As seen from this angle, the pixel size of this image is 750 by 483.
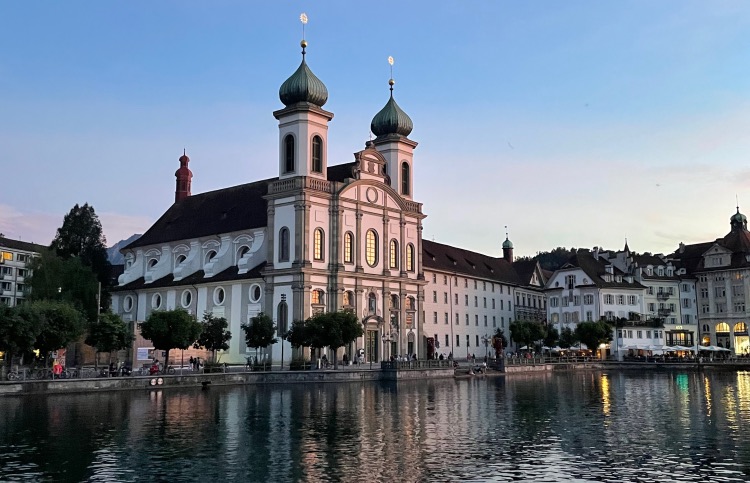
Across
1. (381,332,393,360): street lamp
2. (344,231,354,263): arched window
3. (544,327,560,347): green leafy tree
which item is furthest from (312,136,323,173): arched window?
(544,327,560,347): green leafy tree

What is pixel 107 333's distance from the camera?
62062 mm

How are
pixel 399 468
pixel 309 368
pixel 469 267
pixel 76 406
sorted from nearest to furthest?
pixel 399 468
pixel 76 406
pixel 309 368
pixel 469 267

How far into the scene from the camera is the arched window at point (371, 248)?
84.3m

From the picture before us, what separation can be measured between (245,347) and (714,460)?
6172 cm

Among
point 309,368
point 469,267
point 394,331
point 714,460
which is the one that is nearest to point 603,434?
point 714,460

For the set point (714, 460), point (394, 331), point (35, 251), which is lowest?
point (714, 460)

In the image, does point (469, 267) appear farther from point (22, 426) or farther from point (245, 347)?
point (22, 426)

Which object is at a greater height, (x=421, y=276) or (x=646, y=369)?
(x=421, y=276)

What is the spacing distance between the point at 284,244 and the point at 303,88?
1511cm

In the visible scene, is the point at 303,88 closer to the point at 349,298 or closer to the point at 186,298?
the point at 349,298

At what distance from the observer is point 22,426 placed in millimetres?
31922

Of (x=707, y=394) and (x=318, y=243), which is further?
(x=318, y=243)

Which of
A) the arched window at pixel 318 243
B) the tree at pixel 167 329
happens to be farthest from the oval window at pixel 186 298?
the tree at pixel 167 329

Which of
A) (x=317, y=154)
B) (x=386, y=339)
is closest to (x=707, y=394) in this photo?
(x=386, y=339)
